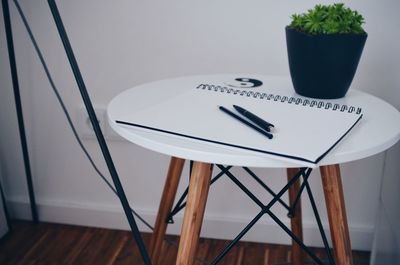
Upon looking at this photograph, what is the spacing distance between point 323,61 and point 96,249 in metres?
0.87

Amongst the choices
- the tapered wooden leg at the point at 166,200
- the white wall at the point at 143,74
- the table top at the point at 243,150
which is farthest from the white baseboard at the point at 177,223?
the table top at the point at 243,150

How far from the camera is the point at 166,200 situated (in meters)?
0.88

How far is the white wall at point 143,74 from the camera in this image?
3.73 ft

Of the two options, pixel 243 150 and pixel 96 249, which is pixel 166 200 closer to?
pixel 243 150

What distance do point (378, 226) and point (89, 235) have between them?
84 centimetres

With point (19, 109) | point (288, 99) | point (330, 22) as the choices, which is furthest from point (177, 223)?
point (330, 22)

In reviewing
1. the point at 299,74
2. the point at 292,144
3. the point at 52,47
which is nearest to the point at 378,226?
the point at 299,74

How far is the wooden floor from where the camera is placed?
1236 millimetres

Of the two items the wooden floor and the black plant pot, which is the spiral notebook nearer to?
the black plant pot

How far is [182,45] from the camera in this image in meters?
1.18

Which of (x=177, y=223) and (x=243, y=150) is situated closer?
(x=243, y=150)

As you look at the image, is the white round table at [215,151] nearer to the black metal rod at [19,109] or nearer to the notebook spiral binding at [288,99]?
the notebook spiral binding at [288,99]

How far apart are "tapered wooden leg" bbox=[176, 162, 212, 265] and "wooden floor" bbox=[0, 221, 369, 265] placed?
23.7 inches

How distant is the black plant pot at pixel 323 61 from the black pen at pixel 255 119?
17cm
